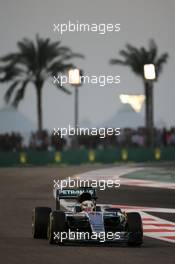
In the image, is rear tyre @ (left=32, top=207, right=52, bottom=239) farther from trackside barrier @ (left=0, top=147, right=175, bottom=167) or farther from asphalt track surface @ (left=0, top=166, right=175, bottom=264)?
trackside barrier @ (left=0, top=147, right=175, bottom=167)

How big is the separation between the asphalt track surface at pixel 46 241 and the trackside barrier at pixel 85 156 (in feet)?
51.0

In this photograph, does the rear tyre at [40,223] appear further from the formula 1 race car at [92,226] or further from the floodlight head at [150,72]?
the floodlight head at [150,72]

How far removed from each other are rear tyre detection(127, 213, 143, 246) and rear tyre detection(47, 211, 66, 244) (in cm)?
96

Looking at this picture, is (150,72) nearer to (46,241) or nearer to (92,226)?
A: (46,241)

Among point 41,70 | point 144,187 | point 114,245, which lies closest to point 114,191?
point 144,187

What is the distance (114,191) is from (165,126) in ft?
96.1

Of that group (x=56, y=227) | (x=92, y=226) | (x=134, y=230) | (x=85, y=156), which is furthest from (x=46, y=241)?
(x=85, y=156)

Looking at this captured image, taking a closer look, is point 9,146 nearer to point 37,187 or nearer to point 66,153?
point 66,153

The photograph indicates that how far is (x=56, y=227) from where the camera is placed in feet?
47.2

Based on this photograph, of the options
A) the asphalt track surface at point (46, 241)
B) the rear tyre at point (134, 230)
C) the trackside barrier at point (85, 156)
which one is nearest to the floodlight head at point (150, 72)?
the asphalt track surface at point (46, 241)

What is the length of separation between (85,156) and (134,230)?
37.9 m

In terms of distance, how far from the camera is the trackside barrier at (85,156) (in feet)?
163

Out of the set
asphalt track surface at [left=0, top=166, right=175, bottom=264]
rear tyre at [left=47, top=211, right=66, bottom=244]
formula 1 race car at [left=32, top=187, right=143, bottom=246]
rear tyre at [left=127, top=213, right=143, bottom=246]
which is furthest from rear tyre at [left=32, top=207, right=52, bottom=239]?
rear tyre at [left=127, top=213, right=143, bottom=246]

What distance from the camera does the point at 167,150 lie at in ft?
187
